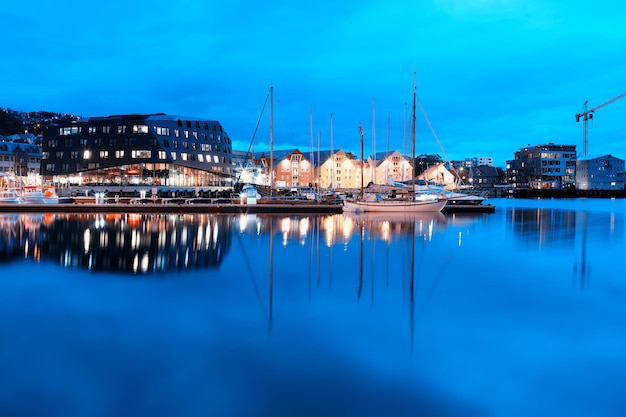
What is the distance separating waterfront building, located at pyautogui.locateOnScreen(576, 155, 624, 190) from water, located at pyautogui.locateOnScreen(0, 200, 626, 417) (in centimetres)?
14231

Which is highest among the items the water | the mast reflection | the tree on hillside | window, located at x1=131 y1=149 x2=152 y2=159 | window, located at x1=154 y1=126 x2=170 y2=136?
the tree on hillside

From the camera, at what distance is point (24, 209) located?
45.8 meters

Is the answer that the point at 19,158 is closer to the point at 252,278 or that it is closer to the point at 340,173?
the point at 340,173

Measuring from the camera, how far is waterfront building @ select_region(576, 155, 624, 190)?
141 meters

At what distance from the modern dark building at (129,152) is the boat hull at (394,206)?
4911cm

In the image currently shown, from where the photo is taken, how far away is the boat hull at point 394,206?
4572cm

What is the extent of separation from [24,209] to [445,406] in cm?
4959

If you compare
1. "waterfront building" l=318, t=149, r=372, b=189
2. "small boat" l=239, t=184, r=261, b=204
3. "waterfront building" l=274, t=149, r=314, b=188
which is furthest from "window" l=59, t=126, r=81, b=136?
"waterfront building" l=318, t=149, r=372, b=189

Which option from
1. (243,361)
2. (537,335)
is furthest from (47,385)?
(537,335)

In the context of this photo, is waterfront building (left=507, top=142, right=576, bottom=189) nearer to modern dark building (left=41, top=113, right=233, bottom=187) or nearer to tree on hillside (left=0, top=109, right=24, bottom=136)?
modern dark building (left=41, top=113, right=233, bottom=187)

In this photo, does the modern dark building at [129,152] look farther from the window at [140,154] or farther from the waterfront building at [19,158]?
the waterfront building at [19,158]

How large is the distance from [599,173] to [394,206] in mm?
122542

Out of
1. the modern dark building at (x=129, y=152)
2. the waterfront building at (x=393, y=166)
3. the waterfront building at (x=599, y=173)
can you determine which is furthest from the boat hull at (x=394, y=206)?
the waterfront building at (x=599, y=173)

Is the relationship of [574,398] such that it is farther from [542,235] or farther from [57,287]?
[542,235]
